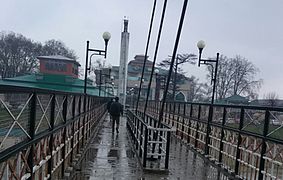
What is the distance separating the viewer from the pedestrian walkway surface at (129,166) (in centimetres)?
656

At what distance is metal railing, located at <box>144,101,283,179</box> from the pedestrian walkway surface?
1.41 ft

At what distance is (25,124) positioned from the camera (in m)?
3.43

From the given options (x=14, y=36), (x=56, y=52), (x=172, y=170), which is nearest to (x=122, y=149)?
(x=172, y=170)

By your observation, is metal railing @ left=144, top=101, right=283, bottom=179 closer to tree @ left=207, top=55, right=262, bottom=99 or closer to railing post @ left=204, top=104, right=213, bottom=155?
railing post @ left=204, top=104, right=213, bottom=155

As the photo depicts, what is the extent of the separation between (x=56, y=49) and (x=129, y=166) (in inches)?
2418

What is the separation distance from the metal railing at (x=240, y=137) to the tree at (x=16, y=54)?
165ft

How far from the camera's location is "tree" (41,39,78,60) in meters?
63.6

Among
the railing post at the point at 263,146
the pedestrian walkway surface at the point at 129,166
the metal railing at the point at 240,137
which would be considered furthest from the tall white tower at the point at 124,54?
the railing post at the point at 263,146

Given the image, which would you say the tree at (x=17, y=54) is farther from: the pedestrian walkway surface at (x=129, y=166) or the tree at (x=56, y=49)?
the pedestrian walkway surface at (x=129, y=166)

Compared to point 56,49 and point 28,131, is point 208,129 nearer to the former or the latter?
point 28,131

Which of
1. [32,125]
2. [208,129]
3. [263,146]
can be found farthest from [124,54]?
[32,125]

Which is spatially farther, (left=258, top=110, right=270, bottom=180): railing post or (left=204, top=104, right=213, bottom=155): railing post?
(left=204, top=104, right=213, bottom=155): railing post

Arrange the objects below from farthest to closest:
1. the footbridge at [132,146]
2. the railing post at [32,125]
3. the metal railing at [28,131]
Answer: the railing post at [32,125]
the footbridge at [132,146]
the metal railing at [28,131]

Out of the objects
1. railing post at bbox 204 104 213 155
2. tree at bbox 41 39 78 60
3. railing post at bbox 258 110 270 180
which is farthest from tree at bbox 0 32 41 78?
railing post at bbox 258 110 270 180
